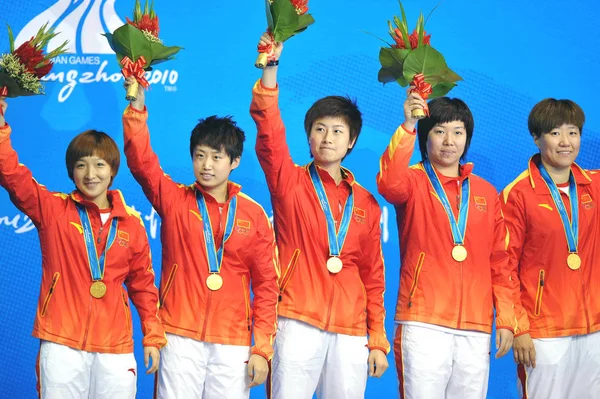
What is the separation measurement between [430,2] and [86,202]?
2.67 metres

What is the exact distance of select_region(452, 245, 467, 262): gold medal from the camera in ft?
13.1

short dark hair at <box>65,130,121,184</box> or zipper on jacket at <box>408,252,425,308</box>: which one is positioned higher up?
short dark hair at <box>65,130,121,184</box>

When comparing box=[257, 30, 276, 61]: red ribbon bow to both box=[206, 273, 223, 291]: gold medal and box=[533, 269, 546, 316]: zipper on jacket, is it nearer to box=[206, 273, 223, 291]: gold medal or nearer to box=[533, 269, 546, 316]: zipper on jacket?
box=[206, 273, 223, 291]: gold medal

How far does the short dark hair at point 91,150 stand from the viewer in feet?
12.5

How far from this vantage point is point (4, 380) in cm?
518

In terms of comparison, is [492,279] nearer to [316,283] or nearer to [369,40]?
[316,283]

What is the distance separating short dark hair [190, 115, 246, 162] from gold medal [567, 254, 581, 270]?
163 cm

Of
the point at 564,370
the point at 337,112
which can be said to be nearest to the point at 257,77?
the point at 337,112

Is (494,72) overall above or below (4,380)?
above

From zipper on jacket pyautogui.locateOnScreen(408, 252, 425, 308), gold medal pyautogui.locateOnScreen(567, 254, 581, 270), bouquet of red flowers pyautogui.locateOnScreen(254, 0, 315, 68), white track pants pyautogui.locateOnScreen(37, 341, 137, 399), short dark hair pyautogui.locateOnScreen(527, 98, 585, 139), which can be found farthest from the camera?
short dark hair pyautogui.locateOnScreen(527, 98, 585, 139)

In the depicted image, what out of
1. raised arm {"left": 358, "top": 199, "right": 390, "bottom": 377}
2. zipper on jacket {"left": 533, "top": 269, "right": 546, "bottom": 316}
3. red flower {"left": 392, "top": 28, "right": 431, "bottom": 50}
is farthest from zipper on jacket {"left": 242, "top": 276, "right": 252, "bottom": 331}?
zipper on jacket {"left": 533, "top": 269, "right": 546, "bottom": 316}

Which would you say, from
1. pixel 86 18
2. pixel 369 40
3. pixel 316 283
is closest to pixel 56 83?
pixel 86 18

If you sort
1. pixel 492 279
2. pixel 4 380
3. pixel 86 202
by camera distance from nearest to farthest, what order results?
pixel 86 202, pixel 492 279, pixel 4 380

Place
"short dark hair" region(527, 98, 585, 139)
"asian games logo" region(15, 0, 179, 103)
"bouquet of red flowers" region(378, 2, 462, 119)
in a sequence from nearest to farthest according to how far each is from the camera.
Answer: "bouquet of red flowers" region(378, 2, 462, 119) → "short dark hair" region(527, 98, 585, 139) → "asian games logo" region(15, 0, 179, 103)
